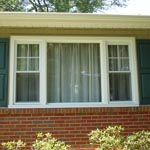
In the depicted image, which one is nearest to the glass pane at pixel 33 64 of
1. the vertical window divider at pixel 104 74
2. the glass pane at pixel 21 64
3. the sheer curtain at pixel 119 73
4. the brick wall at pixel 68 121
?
the glass pane at pixel 21 64

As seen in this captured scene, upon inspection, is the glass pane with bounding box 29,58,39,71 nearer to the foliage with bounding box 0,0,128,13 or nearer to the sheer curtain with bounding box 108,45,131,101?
the sheer curtain with bounding box 108,45,131,101

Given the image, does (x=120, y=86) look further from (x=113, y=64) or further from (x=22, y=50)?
(x=22, y=50)

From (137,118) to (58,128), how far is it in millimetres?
1729

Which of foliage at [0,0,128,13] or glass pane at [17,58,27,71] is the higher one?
foliage at [0,0,128,13]

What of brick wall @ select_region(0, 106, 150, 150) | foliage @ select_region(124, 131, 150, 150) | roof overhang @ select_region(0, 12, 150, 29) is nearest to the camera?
foliage @ select_region(124, 131, 150, 150)

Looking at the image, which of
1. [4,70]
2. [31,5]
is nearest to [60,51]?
[4,70]

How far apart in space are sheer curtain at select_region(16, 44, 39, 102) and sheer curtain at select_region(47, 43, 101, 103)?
11.2 inches

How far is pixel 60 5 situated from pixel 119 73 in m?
13.2

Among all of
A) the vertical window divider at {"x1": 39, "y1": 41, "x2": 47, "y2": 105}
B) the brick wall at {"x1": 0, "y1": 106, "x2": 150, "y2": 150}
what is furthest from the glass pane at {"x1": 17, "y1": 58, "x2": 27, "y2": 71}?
the brick wall at {"x1": 0, "y1": 106, "x2": 150, "y2": 150}

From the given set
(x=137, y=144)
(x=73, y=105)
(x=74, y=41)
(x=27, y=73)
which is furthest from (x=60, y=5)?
(x=137, y=144)

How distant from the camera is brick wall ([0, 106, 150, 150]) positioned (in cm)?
563

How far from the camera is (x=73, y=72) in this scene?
20.0 ft

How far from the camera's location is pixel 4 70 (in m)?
5.78

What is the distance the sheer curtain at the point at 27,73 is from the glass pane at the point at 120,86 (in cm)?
168
